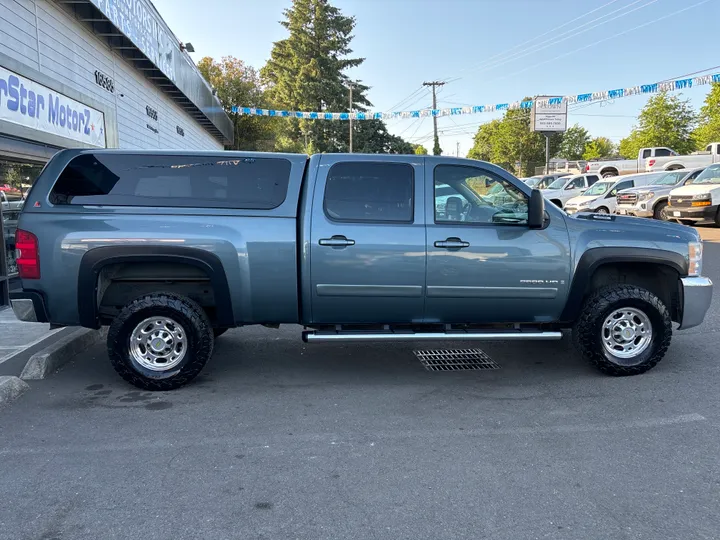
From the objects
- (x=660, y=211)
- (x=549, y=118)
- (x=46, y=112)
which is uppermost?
(x=549, y=118)

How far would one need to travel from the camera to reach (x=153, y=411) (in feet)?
13.8

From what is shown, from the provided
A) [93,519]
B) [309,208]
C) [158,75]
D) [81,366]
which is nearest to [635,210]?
[158,75]

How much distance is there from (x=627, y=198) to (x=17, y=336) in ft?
61.1

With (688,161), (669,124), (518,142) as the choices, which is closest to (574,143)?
(518,142)

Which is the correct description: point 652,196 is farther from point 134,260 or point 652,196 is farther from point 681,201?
point 134,260

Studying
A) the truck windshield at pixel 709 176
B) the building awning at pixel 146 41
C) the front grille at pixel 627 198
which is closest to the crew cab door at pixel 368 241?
the building awning at pixel 146 41

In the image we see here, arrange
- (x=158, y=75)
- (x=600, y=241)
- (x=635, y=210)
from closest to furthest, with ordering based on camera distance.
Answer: (x=600, y=241)
(x=158, y=75)
(x=635, y=210)

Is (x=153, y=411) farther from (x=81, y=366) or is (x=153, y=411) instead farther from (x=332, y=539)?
(x=332, y=539)

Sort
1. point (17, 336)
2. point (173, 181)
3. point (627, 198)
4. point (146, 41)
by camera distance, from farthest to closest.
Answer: point (627, 198), point (146, 41), point (17, 336), point (173, 181)

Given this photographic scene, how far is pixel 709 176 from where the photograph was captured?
55.2 feet

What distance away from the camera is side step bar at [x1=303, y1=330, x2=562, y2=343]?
470 cm

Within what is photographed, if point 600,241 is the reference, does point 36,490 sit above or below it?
below

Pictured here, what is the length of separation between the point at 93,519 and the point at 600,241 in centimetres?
431

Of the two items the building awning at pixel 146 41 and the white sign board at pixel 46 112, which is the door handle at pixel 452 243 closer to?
the white sign board at pixel 46 112
